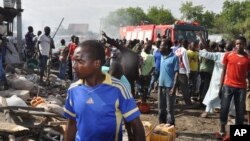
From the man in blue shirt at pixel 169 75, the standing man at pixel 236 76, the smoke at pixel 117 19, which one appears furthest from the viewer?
the smoke at pixel 117 19

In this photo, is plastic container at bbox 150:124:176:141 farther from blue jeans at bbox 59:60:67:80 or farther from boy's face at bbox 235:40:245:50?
blue jeans at bbox 59:60:67:80

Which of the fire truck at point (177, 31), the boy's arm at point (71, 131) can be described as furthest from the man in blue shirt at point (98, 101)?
the fire truck at point (177, 31)

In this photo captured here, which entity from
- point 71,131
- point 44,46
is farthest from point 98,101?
point 44,46

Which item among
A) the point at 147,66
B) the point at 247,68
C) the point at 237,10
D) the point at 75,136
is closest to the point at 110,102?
the point at 75,136

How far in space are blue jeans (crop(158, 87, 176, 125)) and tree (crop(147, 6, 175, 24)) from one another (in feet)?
238

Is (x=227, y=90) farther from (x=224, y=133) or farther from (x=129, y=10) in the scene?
(x=129, y=10)

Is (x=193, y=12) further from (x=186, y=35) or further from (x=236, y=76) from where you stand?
(x=236, y=76)

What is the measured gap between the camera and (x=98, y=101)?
2.77 metres

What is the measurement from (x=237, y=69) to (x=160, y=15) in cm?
7554

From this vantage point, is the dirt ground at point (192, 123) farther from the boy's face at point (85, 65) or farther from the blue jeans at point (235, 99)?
the boy's face at point (85, 65)

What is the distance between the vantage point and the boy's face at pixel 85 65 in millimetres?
2803

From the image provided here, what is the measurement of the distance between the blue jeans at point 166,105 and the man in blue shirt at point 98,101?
174 inches

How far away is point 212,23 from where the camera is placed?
75500 mm

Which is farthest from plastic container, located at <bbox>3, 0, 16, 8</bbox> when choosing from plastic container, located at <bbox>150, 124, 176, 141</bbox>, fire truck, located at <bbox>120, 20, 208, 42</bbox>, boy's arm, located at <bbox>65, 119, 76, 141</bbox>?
boy's arm, located at <bbox>65, 119, 76, 141</bbox>
